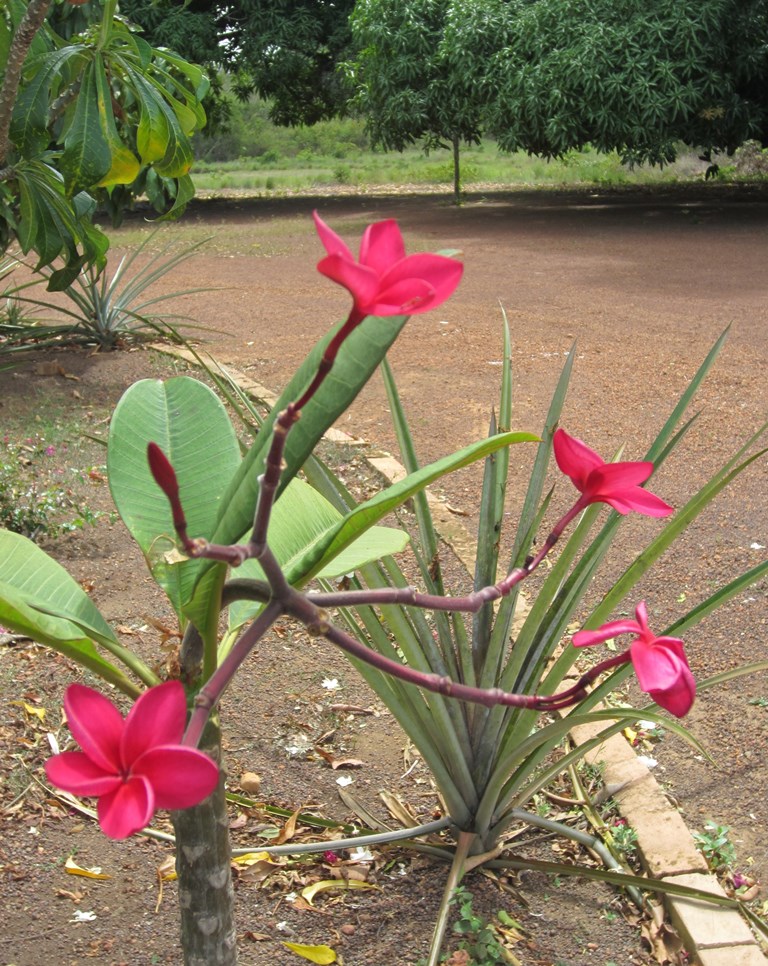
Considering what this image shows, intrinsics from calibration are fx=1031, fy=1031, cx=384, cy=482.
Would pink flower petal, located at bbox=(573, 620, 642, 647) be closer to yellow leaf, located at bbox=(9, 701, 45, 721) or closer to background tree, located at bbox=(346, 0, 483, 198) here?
yellow leaf, located at bbox=(9, 701, 45, 721)

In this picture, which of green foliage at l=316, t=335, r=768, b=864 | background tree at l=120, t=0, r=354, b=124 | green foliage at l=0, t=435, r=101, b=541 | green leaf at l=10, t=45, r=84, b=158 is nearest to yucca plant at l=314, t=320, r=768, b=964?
green foliage at l=316, t=335, r=768, b=864

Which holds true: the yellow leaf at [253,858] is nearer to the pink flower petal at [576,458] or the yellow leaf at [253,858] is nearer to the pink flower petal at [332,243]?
the pink flower petal at [576,458]

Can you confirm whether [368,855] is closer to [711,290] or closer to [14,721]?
[14,721]

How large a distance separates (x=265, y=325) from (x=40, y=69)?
419 centimetres

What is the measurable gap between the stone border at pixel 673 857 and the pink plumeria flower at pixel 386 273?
1.01 m

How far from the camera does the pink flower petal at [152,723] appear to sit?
61cm

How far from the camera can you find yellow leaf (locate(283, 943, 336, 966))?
163cm

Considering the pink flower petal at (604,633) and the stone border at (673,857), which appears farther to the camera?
the stone border at (673,857)

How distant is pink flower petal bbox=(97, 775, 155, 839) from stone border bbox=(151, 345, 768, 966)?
1.11 metres

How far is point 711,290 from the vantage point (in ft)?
24.4

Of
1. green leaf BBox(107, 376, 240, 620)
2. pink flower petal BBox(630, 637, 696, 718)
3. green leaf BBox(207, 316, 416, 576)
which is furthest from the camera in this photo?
green leaf BBox(107, 376, 240, 620)

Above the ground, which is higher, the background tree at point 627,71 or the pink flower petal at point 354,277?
the background tree at point 627,71

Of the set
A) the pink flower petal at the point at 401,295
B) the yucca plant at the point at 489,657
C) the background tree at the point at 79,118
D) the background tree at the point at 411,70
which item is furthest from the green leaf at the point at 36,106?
the background tree at the point at 411,70

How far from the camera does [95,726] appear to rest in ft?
2.01
